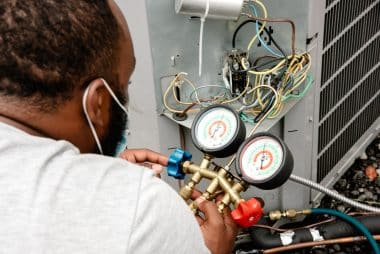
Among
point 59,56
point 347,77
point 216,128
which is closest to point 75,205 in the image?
point 59,56

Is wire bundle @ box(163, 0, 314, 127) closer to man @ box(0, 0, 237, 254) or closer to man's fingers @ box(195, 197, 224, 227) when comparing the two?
man's fingers @ box(195, 197, 224, 227)

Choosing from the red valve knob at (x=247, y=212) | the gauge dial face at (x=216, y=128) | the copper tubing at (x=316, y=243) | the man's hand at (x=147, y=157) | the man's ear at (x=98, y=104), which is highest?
the man's ear at (x=98, y=104)

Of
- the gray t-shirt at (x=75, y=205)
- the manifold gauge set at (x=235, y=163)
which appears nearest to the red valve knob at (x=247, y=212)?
the manifold gauge set at (x=235, y=163)

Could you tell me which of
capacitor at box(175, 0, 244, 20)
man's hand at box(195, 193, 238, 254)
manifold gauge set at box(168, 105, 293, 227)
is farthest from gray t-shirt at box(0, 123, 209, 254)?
capacitor at box(175, 0, 244, 20)

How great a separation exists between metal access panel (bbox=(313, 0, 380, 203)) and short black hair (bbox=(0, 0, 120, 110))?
86cm

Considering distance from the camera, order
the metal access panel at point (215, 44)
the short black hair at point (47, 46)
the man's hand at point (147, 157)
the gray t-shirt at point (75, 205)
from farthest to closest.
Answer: the metal access panel at point (215, 44) < the man's hand at point (147, 157) < the short black hair at point (47, 46) < the gray t-shirt at point (75, 205)

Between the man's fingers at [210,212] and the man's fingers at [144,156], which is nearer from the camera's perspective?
the man's fingers at [210,212]

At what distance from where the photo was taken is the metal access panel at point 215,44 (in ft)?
4.61

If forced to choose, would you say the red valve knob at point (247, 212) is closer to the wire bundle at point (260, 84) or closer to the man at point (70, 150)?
the man at point (70, 150)

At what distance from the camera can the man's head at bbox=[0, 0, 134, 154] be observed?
2.73 feet

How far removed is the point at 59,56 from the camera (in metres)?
0.85

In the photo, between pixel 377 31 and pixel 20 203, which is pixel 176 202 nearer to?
pixel 20 203

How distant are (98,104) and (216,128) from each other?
409mm

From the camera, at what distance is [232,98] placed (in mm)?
1553
